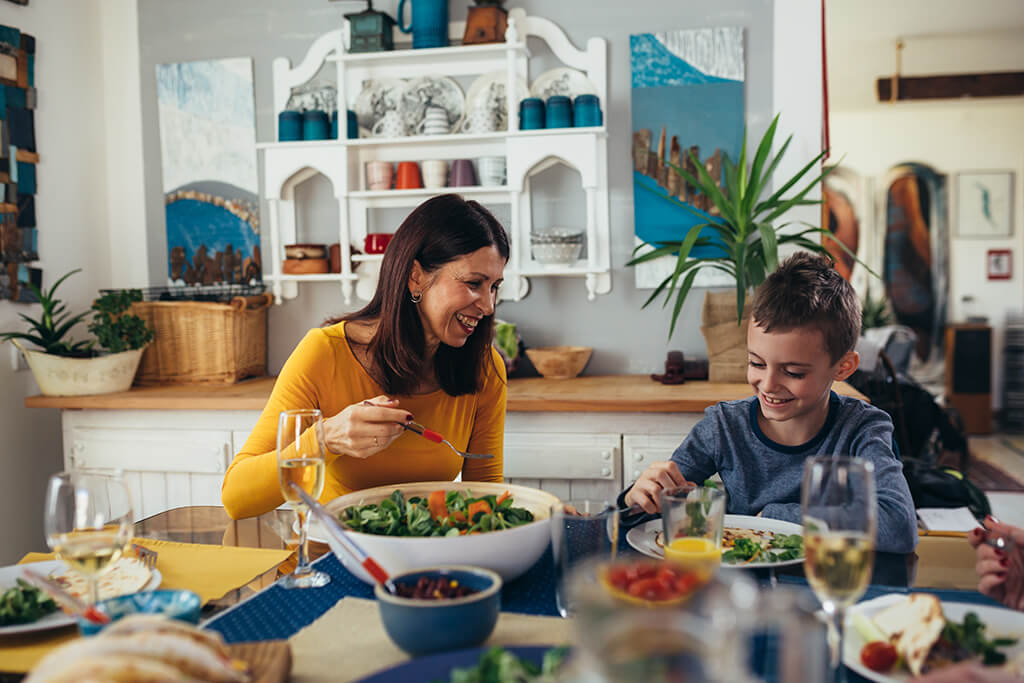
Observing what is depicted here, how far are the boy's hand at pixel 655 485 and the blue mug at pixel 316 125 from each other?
86.7 inches

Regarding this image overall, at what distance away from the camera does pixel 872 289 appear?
7.05 m

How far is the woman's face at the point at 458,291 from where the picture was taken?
1710 mm

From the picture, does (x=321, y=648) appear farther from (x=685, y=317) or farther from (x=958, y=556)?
(x=685, y=317)

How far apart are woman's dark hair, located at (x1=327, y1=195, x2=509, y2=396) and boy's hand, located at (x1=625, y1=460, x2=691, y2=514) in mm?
575

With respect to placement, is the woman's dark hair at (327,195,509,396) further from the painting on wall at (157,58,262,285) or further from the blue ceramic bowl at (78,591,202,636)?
the painting on wall at (157,58,262,285)

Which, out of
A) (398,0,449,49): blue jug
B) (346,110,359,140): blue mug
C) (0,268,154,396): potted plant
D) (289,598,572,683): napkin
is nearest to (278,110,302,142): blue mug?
(346,110,359,140): blue mug

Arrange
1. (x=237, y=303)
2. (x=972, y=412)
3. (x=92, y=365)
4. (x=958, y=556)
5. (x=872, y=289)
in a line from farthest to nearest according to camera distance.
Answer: (x=872, y=289)
(x=972, y=412)
(x=237, y=303)
(x=92, y=365)
(x=958, y=556)

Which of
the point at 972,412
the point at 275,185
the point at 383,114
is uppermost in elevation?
the point at 383,114

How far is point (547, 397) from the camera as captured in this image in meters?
2.57

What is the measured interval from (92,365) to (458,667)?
248 cm

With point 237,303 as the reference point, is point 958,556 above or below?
below

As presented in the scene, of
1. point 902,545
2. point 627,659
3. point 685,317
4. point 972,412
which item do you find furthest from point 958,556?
point 972,412

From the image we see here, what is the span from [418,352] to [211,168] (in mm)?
1958

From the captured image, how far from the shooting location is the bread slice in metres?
0.76
